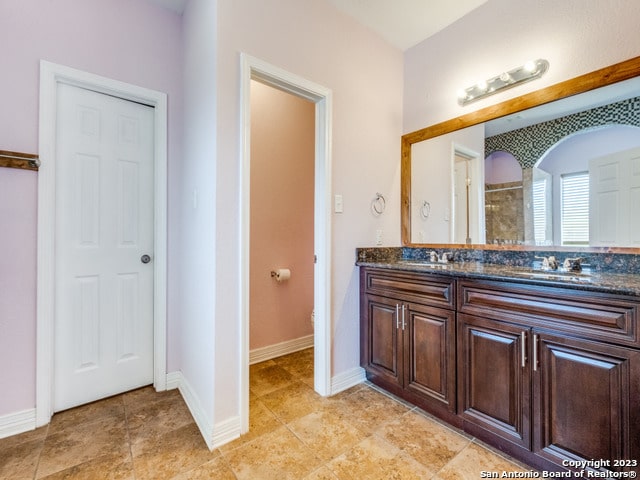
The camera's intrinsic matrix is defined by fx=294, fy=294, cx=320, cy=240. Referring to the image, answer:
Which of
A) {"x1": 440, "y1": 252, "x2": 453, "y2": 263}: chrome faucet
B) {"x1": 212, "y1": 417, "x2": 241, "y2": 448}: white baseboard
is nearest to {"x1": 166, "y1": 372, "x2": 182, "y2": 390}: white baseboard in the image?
{"x1": 212, "y1": 417, "x2": 241, "y2": 448}: white baseboard

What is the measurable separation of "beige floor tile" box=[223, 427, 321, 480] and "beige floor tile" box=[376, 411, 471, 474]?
432 millimetres

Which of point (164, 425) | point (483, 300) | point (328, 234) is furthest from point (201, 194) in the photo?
point (483, 300)

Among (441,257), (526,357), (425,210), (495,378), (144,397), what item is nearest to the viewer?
(526,357)

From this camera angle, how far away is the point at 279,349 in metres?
2.67

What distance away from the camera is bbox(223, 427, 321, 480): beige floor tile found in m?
1.30

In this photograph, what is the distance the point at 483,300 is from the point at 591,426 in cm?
58

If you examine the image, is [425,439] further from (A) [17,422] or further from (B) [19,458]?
(A) [17,422]

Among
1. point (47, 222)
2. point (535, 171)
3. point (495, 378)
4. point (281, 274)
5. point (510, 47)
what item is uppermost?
point (510, 47)

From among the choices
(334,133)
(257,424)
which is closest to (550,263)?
(334,133)

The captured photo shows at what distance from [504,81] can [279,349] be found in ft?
8.64

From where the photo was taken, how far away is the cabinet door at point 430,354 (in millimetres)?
1579

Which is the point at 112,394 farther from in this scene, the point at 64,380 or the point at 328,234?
the point at 328,234

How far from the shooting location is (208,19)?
62.8 inches

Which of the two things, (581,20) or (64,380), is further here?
(64,380)
